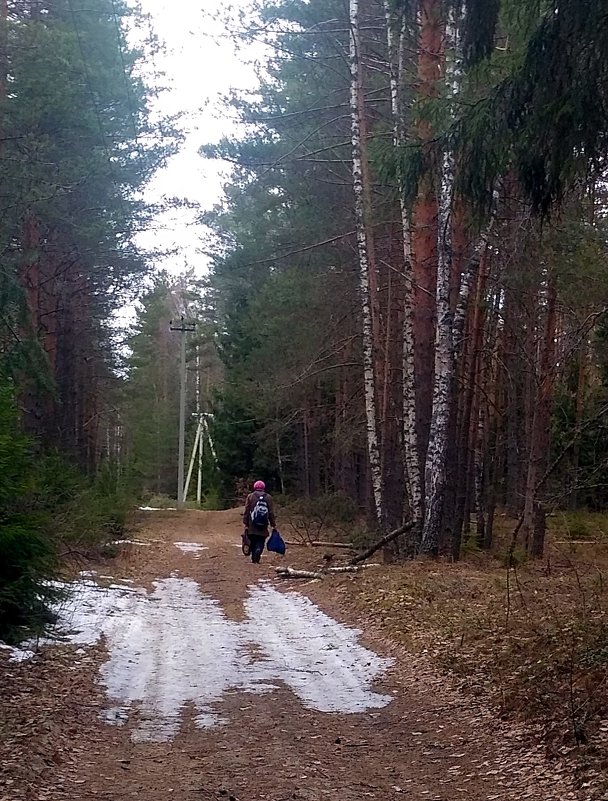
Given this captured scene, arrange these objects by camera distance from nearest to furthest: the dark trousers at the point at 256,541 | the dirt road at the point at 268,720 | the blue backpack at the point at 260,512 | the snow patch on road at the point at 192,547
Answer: the dirt road at the point at 268,720 → the blue backpack at the point at 260,512 → the dark trousers at the point at 256,541 → the snow patch on road at the point at 192,547

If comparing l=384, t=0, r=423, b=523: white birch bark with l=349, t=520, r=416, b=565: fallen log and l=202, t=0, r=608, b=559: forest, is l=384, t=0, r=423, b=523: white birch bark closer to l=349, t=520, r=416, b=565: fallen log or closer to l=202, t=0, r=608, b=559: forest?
l=202, t=0, r=608, b=559: forest

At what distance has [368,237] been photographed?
604 inches

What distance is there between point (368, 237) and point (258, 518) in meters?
5.67

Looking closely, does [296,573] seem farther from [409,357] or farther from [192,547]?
[192,547]

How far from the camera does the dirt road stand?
16.7ft

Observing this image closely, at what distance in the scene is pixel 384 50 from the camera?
16.3 meters

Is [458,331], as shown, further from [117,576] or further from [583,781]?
[583,781]

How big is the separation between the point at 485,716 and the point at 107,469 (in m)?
14.7

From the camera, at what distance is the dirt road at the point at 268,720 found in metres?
5.10

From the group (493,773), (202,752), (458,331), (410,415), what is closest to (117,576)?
(410,415)

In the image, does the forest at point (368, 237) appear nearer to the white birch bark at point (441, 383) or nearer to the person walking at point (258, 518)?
the white birch bark at point (441, 383)

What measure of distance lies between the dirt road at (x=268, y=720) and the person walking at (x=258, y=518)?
5.03 meters

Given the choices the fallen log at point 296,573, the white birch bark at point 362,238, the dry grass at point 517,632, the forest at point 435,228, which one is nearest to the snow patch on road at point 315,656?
the dry grass at point 517,632

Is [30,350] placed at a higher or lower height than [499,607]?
higher
